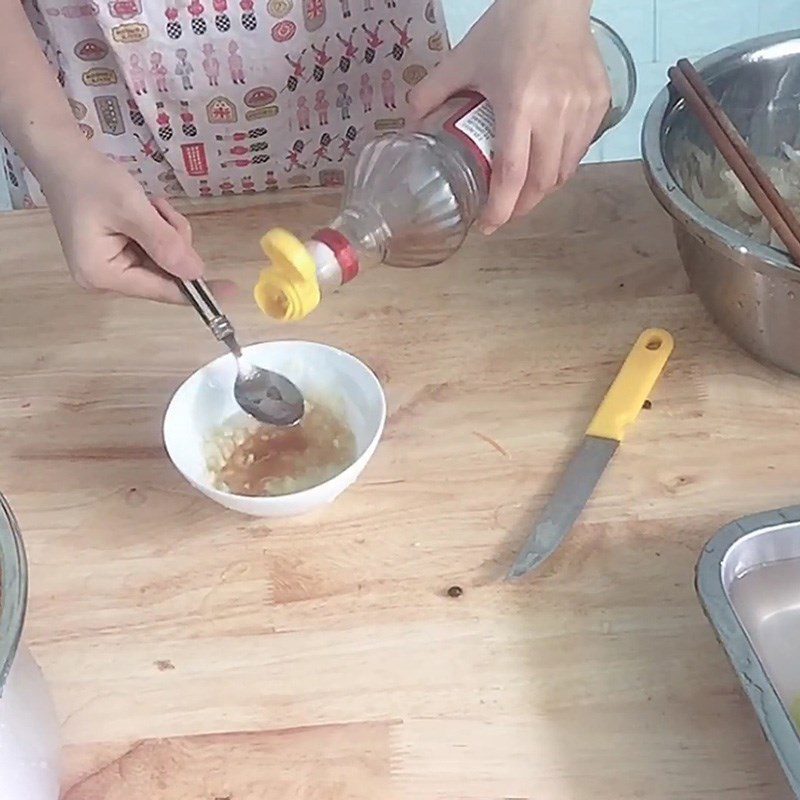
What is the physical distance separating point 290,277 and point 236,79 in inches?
14.1

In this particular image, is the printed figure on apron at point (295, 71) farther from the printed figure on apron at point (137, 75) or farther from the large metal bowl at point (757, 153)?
the large metal bowl at point (757, 153)

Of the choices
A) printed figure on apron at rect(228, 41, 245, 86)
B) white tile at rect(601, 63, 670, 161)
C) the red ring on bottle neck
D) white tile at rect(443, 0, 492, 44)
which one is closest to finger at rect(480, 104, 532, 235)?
the red ring on bottle neck

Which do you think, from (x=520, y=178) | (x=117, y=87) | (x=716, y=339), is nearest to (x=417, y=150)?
(x=520, y=178)

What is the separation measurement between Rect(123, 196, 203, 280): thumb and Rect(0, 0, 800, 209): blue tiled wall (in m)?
1.00

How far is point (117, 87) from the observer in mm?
1015

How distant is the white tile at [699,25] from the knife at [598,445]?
3.40 ft

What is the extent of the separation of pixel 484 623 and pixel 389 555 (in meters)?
0.08

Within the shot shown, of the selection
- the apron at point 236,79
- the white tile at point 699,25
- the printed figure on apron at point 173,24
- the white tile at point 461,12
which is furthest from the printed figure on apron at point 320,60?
the white tile at point 699,25

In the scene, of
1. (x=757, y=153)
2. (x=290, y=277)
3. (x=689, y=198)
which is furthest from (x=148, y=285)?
(x=757, y=153)

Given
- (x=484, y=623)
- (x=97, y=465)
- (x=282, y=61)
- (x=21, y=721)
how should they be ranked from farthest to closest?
(x=282, y=61) → (x=97, y=465) → (x=484, y=623) → (x=21, y=721)

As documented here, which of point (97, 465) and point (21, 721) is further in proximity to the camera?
point (97, 465)

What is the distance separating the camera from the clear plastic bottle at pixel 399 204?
71 centimetres

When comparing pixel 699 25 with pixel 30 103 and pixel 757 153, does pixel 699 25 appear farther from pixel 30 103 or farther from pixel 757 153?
pixel 30 103

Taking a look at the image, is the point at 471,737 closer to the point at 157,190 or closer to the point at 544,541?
the point at 544,541
